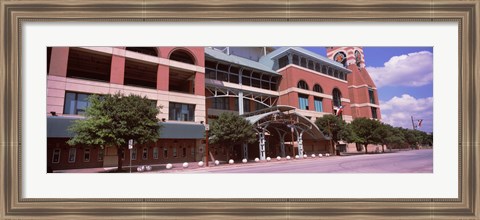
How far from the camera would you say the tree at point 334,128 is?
102 ft

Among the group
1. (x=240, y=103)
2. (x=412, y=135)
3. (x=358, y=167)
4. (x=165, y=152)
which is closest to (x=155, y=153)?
Result: (x=165, y=152)

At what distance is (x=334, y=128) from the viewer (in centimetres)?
3138

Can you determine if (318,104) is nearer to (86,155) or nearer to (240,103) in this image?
(240,103)

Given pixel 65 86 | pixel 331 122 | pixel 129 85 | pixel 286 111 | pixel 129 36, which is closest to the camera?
pixel 129 36

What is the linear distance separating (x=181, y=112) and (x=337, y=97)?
2112 centimetres

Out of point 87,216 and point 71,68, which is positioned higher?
point 71,68

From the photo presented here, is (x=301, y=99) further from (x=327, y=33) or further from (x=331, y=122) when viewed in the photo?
(x=327, y=33)

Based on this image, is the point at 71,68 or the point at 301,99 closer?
the point at 71,68

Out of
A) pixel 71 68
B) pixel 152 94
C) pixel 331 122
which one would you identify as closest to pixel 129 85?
pixel 152 94

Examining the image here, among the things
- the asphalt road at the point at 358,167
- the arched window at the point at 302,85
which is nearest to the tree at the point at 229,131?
the asphalt road at the point at 358,167

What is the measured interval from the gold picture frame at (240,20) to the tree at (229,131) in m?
13.6

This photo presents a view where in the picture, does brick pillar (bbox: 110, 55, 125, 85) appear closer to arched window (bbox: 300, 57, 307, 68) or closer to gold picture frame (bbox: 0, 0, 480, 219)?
gold picture frame (bbox: 0, 0, 480, 219)

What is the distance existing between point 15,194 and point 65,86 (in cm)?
1091

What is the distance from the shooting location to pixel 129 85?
69.4 ft
